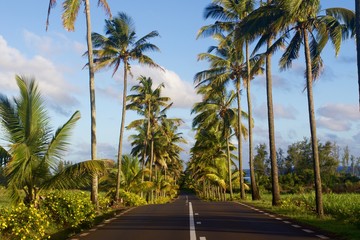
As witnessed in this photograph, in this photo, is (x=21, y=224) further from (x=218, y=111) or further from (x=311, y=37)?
(x=218, y=111)

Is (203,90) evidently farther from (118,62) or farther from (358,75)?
(358,75)

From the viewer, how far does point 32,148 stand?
13.3m

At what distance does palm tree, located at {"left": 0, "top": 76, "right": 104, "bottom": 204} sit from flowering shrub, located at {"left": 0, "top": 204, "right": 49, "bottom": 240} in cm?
246

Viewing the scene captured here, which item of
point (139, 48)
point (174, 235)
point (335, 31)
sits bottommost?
point (174, 235)

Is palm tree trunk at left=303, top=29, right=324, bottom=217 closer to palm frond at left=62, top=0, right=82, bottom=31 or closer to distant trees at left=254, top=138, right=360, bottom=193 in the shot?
palm frond at left=62, top=0, right=82, bottom=31

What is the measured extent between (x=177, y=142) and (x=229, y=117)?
28975 millimetres

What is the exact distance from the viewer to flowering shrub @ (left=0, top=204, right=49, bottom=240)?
9891 mm

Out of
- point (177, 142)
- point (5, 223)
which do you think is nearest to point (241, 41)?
point (5, 223)

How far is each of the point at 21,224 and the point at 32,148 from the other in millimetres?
3645

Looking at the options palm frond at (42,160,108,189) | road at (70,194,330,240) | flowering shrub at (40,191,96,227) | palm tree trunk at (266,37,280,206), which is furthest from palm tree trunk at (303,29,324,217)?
flowering shrub at (40,191,96,227)

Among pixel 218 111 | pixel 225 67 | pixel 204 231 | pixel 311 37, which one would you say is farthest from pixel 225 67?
pixel 204 231

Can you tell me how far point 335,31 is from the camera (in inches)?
748

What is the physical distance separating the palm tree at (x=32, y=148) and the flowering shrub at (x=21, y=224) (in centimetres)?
246

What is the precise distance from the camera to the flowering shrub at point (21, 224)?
32.4ft
